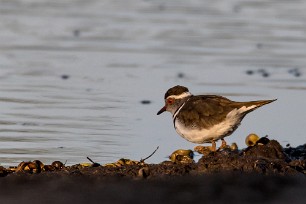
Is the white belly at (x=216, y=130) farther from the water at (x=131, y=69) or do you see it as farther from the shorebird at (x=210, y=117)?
the water at (x=131, y=69)

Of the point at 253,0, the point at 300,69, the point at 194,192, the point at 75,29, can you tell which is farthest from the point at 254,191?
the point at 253,0

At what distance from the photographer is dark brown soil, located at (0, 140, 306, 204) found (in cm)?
729

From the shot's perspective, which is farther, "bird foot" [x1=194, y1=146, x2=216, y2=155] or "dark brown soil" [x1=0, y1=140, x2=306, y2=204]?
"bird foot" [x1=194, y1=146, x2=216, y2=155]

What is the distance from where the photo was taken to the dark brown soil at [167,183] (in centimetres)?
729

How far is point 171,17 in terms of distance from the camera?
60.6ft

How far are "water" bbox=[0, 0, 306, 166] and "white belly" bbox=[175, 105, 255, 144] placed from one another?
0.65 m

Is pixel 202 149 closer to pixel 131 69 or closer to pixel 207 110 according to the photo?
pixel 207 110

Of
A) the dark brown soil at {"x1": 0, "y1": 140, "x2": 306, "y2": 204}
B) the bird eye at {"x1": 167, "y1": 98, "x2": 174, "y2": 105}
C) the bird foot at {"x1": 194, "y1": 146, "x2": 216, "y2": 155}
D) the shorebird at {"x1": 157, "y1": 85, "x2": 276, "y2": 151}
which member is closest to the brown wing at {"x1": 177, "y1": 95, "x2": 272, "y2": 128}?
the shorebird at {"x1": 157, "y1": 85, "x2": 276, "y2": 151}

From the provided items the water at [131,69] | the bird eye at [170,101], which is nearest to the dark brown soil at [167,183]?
the water at [131,69]

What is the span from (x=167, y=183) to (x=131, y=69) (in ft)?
21.9

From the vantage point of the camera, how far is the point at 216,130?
9188mm

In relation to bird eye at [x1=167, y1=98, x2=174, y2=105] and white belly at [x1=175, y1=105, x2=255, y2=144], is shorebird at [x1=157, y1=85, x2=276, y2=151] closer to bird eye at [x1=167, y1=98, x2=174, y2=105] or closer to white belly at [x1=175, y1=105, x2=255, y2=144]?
white belly at [x1=175, y1=105, x2=255, y2=144]

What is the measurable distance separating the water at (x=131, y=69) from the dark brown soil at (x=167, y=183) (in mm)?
1766

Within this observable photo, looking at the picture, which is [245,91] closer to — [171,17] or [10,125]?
[10,125]
